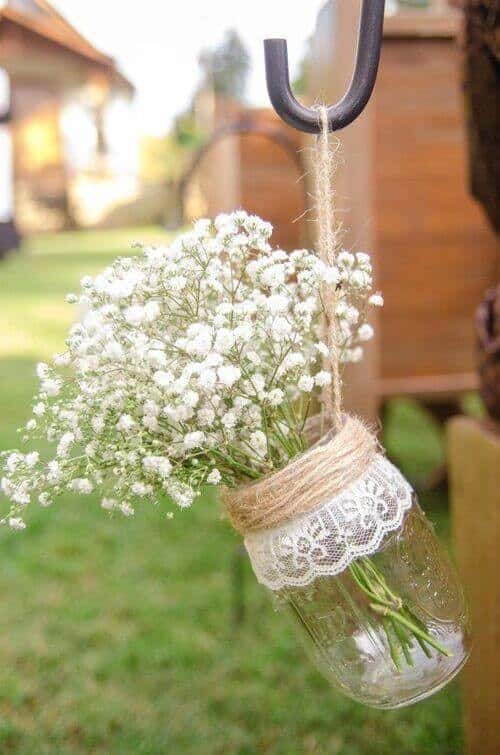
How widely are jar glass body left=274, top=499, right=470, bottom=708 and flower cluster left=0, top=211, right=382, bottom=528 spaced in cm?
15

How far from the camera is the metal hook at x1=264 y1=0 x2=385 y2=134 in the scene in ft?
3.04

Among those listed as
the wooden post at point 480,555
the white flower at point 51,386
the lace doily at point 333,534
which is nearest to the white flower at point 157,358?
the white flower at point 51,386

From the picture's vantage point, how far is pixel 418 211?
11.0 feet

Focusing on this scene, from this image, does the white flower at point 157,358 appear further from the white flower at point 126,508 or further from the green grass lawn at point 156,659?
the green grass lawn at point 156,659

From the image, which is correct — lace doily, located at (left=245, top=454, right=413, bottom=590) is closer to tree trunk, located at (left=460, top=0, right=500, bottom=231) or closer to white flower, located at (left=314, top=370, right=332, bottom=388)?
white flower, located at (left=314, top=370, right=332, bottom=388)

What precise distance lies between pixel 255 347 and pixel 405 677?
0.38 m

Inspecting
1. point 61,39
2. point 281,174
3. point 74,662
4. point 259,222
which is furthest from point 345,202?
point 61,39

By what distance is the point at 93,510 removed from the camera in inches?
159

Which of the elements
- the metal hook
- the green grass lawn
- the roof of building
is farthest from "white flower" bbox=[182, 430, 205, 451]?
the roof of building

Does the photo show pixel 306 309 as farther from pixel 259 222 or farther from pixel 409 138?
pixel 409 138

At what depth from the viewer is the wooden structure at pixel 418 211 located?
127 inches

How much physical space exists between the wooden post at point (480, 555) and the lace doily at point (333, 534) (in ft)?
2.25

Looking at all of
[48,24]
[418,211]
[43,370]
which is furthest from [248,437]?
[48,24]

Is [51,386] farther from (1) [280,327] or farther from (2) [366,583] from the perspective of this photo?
(2) [366,583]
